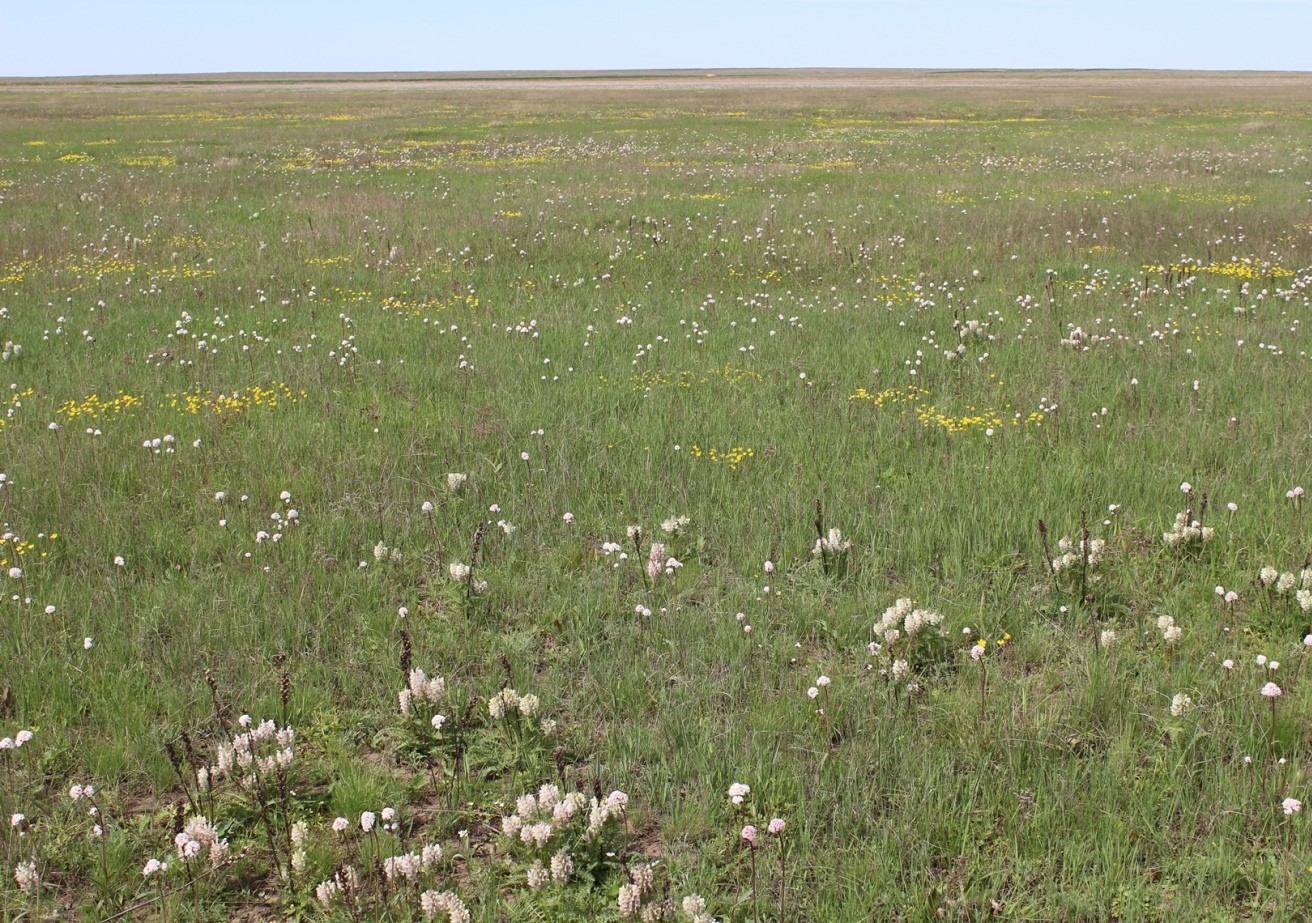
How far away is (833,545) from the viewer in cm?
557

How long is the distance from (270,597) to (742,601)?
8.56ft

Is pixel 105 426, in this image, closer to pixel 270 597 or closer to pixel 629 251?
pixel 270 597

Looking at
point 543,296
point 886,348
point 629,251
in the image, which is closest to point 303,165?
point 629,251

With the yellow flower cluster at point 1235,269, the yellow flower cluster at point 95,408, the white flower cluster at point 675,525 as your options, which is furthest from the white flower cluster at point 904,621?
the yellow flower cluster at point 1235,269

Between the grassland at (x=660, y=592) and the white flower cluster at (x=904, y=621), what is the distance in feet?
0.08

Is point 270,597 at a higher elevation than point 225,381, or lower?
lower

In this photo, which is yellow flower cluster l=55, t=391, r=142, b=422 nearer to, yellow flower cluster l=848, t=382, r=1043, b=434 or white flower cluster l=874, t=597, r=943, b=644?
yellow flower cluster l=848, t=382, r=1043, b=434

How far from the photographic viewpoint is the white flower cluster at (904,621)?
466 centimetres

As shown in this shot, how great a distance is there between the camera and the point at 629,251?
14.8m

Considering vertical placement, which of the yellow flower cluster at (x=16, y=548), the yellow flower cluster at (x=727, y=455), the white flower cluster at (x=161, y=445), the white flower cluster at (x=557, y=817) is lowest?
the white flower cluster at (x=557, y=817)

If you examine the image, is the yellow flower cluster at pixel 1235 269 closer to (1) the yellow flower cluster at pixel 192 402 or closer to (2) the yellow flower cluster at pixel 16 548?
(1) the yellow flower cluster at pixel 192 402

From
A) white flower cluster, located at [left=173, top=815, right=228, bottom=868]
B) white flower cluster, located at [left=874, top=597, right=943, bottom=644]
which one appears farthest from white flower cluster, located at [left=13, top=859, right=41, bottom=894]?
white flower cluster, located at [left=874, top=597, right=943, bottom=644]

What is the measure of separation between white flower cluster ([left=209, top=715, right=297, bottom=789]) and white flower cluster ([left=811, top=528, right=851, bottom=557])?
2.98m

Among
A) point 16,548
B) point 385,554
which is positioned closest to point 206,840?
point 385,554
